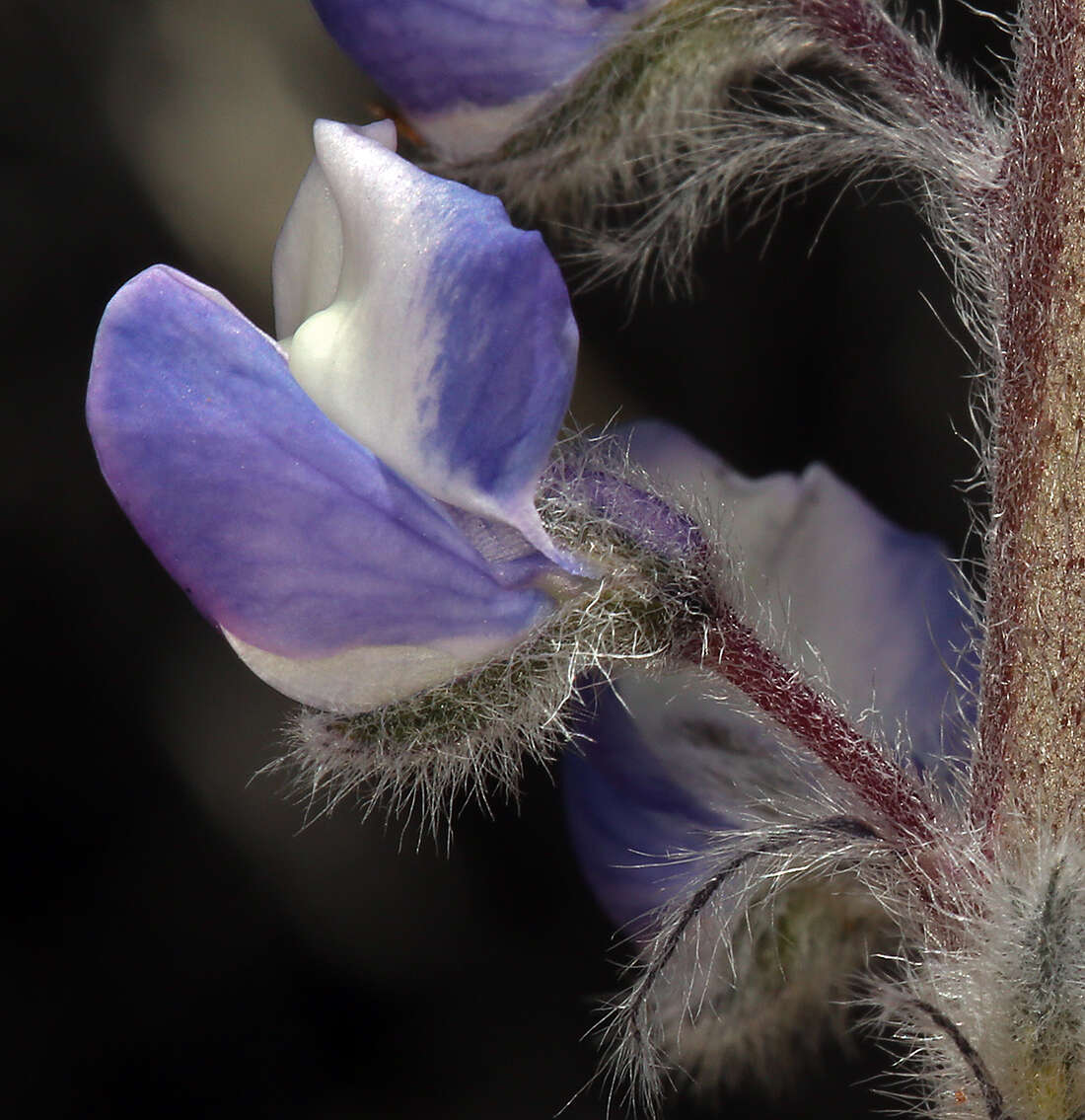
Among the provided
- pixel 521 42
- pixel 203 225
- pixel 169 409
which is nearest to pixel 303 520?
pixel 169 409

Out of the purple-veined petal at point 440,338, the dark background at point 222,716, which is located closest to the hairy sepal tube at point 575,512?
the purple-veined petal at point 440,338

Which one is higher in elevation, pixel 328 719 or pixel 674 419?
pixel 328 719

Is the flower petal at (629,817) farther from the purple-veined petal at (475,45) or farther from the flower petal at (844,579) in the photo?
the purple-veined petal at (475,45)

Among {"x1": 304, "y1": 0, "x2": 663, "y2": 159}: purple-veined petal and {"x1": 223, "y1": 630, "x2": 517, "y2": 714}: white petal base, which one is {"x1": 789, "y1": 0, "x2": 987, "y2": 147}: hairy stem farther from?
{"x1": 223, "y1": 630, "x2": 517, "y2": 714}: white petal base

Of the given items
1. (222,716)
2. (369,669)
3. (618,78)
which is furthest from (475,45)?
(222,716)

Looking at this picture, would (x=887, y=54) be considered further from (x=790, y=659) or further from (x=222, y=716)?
(x=222, y=716)

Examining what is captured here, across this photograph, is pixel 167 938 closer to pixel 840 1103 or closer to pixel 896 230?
pixel 840 1103

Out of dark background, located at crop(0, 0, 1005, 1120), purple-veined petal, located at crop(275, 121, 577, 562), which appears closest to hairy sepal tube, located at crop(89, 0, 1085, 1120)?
purple-veined petal, located at crop(275, 121, 577, 562)
